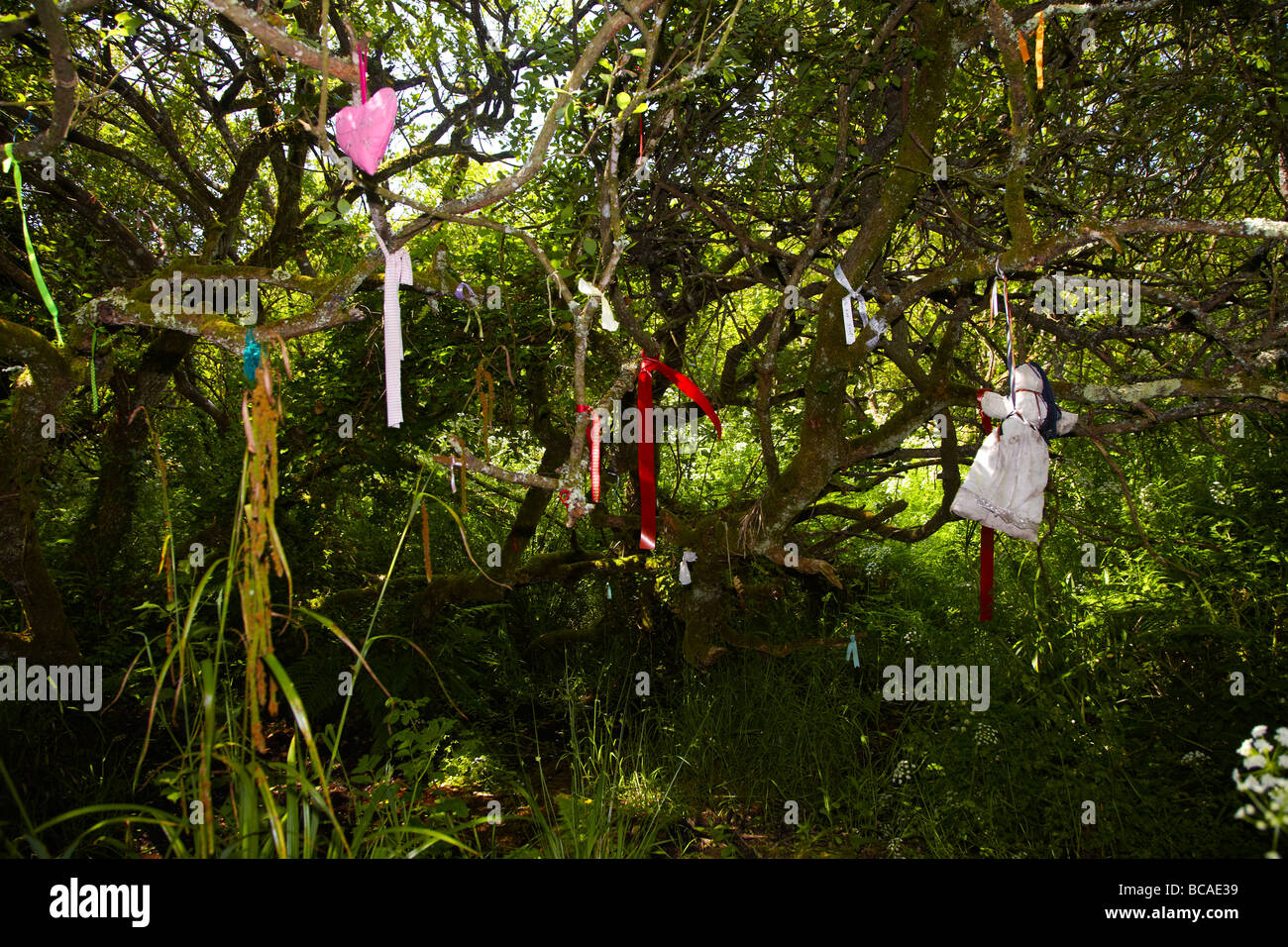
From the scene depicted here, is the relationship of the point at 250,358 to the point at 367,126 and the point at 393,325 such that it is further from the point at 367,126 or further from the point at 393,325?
the point at 367,126

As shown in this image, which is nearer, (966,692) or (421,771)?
(421,771)

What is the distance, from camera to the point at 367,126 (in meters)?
2.75

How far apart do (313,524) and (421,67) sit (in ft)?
9.44

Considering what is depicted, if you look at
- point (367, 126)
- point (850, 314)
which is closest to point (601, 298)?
point (367, 126)

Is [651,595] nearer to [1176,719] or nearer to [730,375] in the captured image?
[730,375]

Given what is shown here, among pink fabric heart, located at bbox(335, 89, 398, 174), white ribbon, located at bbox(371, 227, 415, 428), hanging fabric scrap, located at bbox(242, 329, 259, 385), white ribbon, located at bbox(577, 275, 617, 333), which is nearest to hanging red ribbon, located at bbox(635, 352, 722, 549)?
white ribbon, located at bbox(577, 275, 617, 333)

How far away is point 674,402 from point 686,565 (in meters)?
1.96

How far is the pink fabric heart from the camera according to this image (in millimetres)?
2748

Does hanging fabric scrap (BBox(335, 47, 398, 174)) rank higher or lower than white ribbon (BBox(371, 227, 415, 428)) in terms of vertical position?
higher

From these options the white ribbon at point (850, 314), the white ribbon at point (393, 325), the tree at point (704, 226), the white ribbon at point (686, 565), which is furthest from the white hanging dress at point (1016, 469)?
the white ribbon at point (393, 325)

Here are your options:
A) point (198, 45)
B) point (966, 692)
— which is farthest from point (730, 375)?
point (198, 45)

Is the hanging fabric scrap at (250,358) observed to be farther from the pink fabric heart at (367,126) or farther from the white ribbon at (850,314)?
the white ribbon at (850,314)

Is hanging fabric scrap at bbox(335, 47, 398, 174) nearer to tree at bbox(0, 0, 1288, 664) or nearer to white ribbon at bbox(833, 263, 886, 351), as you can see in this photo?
tree at bbox(0, 0, 1288, 664)

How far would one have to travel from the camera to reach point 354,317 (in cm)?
306
